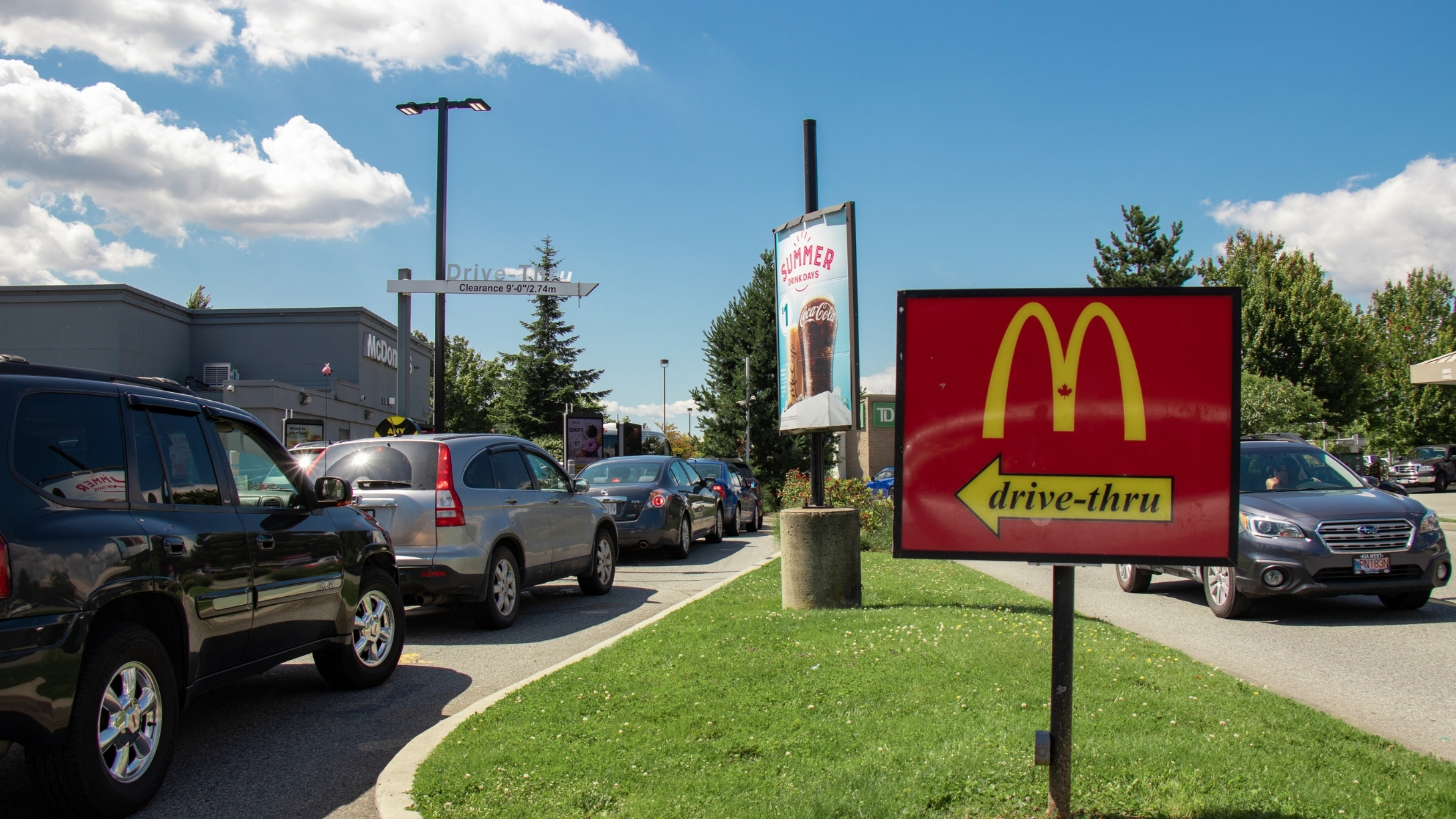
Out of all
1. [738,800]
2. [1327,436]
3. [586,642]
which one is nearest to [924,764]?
[738,800]

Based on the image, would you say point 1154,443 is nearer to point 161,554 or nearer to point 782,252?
point 161,554

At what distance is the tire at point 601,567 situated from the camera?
36.2ft

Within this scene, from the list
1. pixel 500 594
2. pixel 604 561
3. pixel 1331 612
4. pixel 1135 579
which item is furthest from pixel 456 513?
pixel 1331 612

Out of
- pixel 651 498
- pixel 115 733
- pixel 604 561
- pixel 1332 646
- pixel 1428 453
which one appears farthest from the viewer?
pixel 1428 453

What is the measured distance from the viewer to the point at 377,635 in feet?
22.4

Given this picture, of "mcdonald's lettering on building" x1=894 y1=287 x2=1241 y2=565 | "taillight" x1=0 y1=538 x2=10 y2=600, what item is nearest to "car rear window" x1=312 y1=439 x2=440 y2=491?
"taillight" x1=0 y1=538 x2=10 y2=600

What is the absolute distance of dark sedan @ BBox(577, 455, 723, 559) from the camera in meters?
15.0

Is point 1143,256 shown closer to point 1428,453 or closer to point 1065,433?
point 1428,453

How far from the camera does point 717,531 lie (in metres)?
19.3

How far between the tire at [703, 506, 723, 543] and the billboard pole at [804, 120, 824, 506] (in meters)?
9.66

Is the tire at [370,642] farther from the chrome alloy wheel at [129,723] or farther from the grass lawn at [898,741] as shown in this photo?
the chrome alloy wheel at [129,723]

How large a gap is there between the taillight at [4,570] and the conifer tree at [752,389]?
118ft

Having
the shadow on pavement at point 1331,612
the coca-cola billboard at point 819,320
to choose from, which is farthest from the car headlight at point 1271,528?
the coca-cola billboard at point 819,320

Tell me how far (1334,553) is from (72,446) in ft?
31.0
